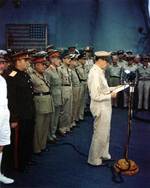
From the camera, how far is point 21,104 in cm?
545

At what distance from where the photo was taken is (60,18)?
13148mm

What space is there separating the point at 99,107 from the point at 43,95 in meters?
1.08

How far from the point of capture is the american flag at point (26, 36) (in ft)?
43.0

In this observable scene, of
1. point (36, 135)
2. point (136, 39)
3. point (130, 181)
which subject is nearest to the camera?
point (130, 181)

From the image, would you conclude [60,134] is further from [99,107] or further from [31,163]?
[99,107]

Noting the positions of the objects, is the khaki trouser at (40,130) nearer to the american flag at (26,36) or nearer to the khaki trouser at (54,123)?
the khaki trouser at (54,123)

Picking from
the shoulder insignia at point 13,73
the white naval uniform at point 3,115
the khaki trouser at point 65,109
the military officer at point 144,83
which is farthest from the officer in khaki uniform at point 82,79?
the white naval uniform at point 3,115

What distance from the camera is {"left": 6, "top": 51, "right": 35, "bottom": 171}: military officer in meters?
5.34

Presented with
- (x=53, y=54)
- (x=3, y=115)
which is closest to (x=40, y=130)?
(x=53, y=54)

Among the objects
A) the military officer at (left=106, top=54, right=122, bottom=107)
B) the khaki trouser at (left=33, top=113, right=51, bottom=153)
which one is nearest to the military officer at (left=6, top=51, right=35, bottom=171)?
the khaki trouser at (left=33, top=113, right=51, bottom=153)

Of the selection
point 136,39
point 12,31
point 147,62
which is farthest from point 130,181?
point 12,31

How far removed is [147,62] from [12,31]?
5.03 m

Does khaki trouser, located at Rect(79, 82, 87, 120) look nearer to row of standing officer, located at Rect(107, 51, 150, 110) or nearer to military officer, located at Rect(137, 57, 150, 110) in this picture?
row of standing officer, located at Rect(107, 51, 150, 110)

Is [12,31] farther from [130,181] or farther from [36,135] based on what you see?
[130,181]
